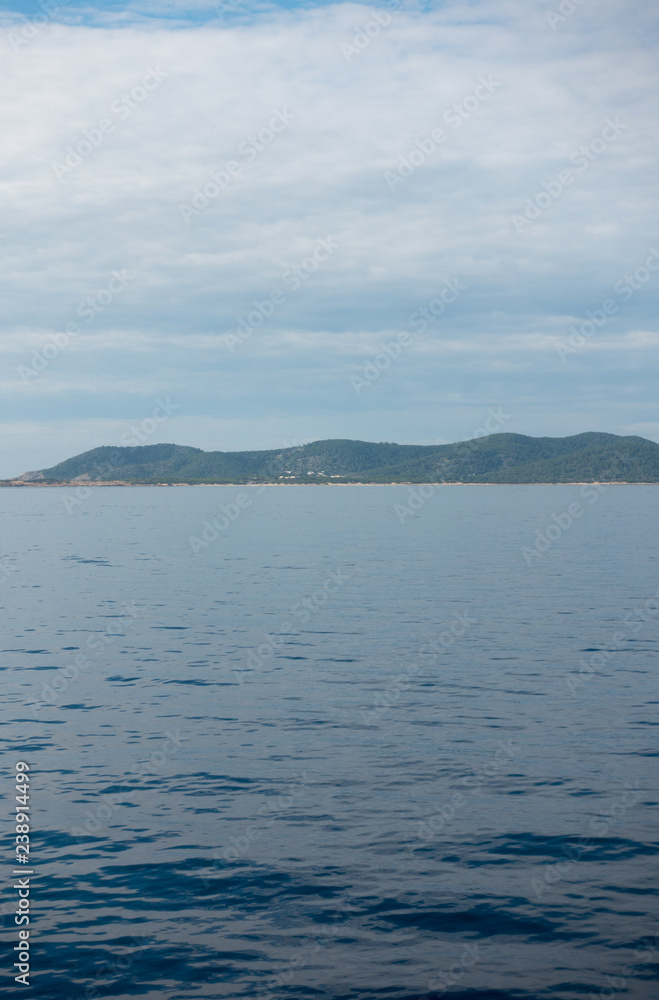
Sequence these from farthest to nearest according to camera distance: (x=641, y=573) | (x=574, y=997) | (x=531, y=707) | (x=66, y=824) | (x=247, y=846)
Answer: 1. (x=641, y=573)
2. (x=531, y=707)
3. (x=66, y=824)
4. (x=247, y=846)
5. (x=574, y=997)

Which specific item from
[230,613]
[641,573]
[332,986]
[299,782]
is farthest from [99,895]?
[641,573]

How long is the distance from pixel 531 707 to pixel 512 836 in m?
10.9

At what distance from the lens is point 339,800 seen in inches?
876

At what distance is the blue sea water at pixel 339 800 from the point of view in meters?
15.3

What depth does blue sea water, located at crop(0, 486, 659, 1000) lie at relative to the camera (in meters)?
15.3

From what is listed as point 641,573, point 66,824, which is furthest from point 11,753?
point 641,573

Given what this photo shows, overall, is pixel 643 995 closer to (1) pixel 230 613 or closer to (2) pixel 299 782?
(2) pixel 299 782

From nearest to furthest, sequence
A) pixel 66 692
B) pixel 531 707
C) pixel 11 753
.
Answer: pixel 11 753 → pixel 531 707 → pixel 66 692

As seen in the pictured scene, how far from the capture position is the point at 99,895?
17.5 meters

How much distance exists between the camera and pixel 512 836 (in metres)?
20.0

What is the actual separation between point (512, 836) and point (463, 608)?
1322 inches

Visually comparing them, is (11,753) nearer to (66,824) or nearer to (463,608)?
(66,824)

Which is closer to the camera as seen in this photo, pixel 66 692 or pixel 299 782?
pixel 299 782

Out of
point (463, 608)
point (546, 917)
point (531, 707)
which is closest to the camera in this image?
point (546, 917)
